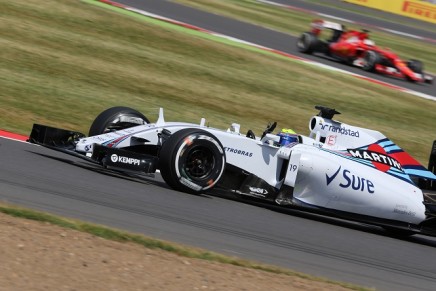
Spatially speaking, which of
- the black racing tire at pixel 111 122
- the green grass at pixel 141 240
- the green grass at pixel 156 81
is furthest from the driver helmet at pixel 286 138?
the green grass at pixel 156 81

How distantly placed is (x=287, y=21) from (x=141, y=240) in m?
22.6

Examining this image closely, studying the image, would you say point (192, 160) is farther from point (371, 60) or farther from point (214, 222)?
point (371, 60)

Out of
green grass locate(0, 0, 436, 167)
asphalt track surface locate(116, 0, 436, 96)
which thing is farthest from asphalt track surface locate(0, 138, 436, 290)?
asphalt track surface locate(116, 0, 436, 96)

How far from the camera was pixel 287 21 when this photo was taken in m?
27.9

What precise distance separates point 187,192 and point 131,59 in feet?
26.7

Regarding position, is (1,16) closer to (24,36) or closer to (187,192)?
(24,36)

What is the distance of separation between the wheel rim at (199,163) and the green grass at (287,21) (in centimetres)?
1509

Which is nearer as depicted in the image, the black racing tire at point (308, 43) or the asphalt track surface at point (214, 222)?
the asphalt track surface at point (214, 222)

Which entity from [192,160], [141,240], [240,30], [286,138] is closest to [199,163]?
[192,160]

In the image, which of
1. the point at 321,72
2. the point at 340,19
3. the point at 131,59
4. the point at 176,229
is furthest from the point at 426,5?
the point at 176,229

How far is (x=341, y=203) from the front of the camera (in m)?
8.69

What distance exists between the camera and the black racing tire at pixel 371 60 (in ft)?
69.3

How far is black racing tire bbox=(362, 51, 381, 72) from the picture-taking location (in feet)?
69.3

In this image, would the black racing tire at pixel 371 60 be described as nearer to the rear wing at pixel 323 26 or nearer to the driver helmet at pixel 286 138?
the rear wing at pixel 323 26
